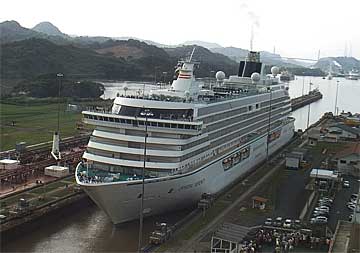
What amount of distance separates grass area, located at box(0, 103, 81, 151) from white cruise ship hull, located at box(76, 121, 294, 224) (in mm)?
13522

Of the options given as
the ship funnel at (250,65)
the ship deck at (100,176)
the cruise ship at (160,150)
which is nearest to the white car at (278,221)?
the cruise ship at (160,150)

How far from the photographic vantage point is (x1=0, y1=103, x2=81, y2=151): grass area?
34.2 meters

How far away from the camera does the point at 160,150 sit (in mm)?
19656

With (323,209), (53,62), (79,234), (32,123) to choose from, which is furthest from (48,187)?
(53,62)

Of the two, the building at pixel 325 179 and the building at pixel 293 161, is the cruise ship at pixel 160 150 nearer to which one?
the building at pixel 325 179

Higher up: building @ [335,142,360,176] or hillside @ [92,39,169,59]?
hillside @ [92,39,169,59]

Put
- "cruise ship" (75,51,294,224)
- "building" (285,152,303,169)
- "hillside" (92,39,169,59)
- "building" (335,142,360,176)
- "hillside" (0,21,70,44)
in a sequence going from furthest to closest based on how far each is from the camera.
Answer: "hillside" (0,21,70,44) → "hillside" (92,39,169,59) → "building" (285,152,303,169) → "building" (335,142,360,176) → "cruise ship" (75,51,294,224)

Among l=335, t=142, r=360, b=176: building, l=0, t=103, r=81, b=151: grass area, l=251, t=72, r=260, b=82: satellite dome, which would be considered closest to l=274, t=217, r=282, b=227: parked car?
l=335, t=142, r=360, b=176: building

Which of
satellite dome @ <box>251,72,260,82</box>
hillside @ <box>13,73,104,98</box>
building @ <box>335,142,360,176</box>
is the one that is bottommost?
building @ <box>335,142,360,176</box>

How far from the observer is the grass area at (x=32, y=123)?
34250mm

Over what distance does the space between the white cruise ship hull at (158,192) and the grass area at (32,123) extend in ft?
44.4

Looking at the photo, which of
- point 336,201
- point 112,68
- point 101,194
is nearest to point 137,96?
point 101,194

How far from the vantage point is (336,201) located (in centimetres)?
2375

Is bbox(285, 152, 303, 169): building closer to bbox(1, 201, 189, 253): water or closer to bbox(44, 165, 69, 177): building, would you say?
bbox(1, 201, 189, 253): water
